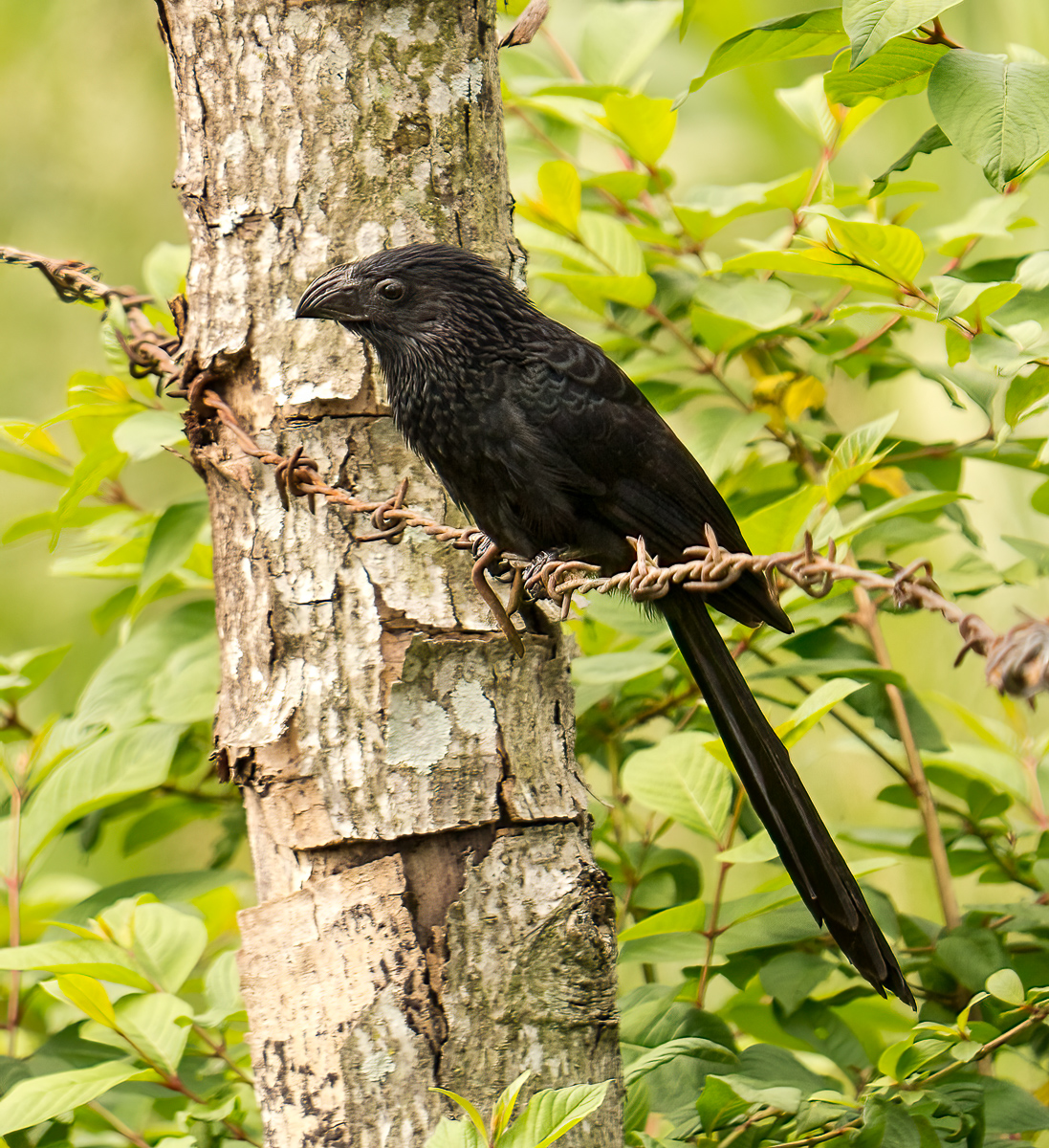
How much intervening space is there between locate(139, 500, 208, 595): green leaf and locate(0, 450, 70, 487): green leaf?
11.6 inches

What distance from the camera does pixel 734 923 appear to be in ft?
4.33

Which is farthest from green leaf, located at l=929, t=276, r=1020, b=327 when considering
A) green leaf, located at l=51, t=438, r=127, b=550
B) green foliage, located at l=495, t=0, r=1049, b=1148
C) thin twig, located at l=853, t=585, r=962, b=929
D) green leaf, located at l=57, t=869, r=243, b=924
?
green leaf, located at l=57, t=869, r=243, b=924

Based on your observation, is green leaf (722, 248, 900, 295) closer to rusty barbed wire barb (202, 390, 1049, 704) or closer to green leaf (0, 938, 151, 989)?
rusty barbed wire barb (202, 390, 1049, 704)

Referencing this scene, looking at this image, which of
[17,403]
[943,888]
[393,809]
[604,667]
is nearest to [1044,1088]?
[943,888]

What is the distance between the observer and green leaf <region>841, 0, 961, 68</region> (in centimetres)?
99

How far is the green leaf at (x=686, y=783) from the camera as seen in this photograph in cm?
134

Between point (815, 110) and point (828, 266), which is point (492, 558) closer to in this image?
point (828, 266)

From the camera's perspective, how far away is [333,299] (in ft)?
3.96

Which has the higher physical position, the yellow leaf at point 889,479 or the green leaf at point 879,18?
the green leaf at point 879,18

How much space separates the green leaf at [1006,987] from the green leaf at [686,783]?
0.36 metres

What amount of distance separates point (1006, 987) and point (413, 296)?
1041 mm

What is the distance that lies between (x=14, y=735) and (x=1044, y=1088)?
1.80 m

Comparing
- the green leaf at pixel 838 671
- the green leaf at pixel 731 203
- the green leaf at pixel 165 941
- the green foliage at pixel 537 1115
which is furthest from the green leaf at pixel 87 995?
the green leaf at pixel 731 203

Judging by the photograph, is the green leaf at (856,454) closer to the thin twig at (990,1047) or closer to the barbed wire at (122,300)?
the thin twig at (990,1047)
